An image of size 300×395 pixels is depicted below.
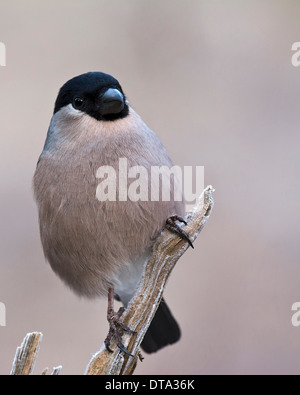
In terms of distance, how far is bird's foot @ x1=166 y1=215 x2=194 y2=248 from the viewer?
2289 mm

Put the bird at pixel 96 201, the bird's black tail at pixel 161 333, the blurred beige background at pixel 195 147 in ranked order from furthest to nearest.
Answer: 1. the blurred beige background at pixel 195 147
2. the bird's black tail at pixel 161 333
3. the bird at pixel 96 201

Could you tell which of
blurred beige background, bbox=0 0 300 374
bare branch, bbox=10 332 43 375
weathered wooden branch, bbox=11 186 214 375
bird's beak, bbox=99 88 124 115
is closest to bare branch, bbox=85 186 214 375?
weathered wooden branch, bbox=11 186 214 375

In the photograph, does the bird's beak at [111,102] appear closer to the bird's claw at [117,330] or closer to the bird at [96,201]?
the bird at [96,201]

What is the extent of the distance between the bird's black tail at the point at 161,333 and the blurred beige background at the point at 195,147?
55cm

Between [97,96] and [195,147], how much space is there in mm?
1931

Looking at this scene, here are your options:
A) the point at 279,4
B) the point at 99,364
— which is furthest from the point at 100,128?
the point at 279,4

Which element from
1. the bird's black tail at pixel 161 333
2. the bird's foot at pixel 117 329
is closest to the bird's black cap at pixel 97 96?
the bird's foot at pixel 117 329

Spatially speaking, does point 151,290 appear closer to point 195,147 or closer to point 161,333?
point 161,333

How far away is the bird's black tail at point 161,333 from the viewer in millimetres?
2951

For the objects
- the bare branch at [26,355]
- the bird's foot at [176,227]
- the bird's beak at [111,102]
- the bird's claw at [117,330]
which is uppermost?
the bird's beak at [111,102]

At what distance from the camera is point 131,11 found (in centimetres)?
494

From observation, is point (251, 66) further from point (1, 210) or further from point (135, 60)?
point (1, 210)

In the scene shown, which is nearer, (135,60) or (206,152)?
(206,152)

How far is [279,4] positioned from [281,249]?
2093mm
